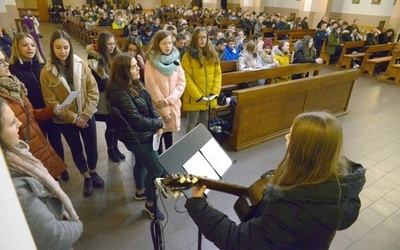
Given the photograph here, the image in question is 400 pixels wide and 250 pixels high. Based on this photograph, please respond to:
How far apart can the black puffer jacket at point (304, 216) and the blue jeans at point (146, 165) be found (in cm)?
112

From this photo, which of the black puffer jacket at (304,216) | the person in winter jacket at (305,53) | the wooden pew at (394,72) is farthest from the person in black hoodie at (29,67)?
the wooden pew at (394,72)

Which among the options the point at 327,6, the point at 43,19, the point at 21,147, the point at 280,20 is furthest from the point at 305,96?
the point at 43,19

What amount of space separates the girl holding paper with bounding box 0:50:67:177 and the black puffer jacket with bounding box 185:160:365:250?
167 centimetres

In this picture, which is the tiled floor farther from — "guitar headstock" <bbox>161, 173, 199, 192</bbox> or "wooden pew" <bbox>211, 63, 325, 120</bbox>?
"guitar headstock" <bbox>161, 173, 199, 192</bbox>

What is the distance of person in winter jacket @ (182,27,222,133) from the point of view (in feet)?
9.45

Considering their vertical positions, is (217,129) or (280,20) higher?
(280,20)

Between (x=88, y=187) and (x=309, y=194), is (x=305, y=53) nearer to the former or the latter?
(x=88, y=187)

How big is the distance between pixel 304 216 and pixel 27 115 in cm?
196

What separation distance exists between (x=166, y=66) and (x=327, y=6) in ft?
37.9

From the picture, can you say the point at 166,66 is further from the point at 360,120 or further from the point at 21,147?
the point at 360,120

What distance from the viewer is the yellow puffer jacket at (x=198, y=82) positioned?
2.95 metres

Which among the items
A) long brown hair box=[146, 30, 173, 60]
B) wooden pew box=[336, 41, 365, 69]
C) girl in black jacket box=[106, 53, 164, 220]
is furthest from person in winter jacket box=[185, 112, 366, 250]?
wooden pew box=[336, 41, 365, 69]

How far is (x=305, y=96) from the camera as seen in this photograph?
12.9 ft

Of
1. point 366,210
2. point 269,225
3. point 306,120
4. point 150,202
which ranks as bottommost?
point 366,210
